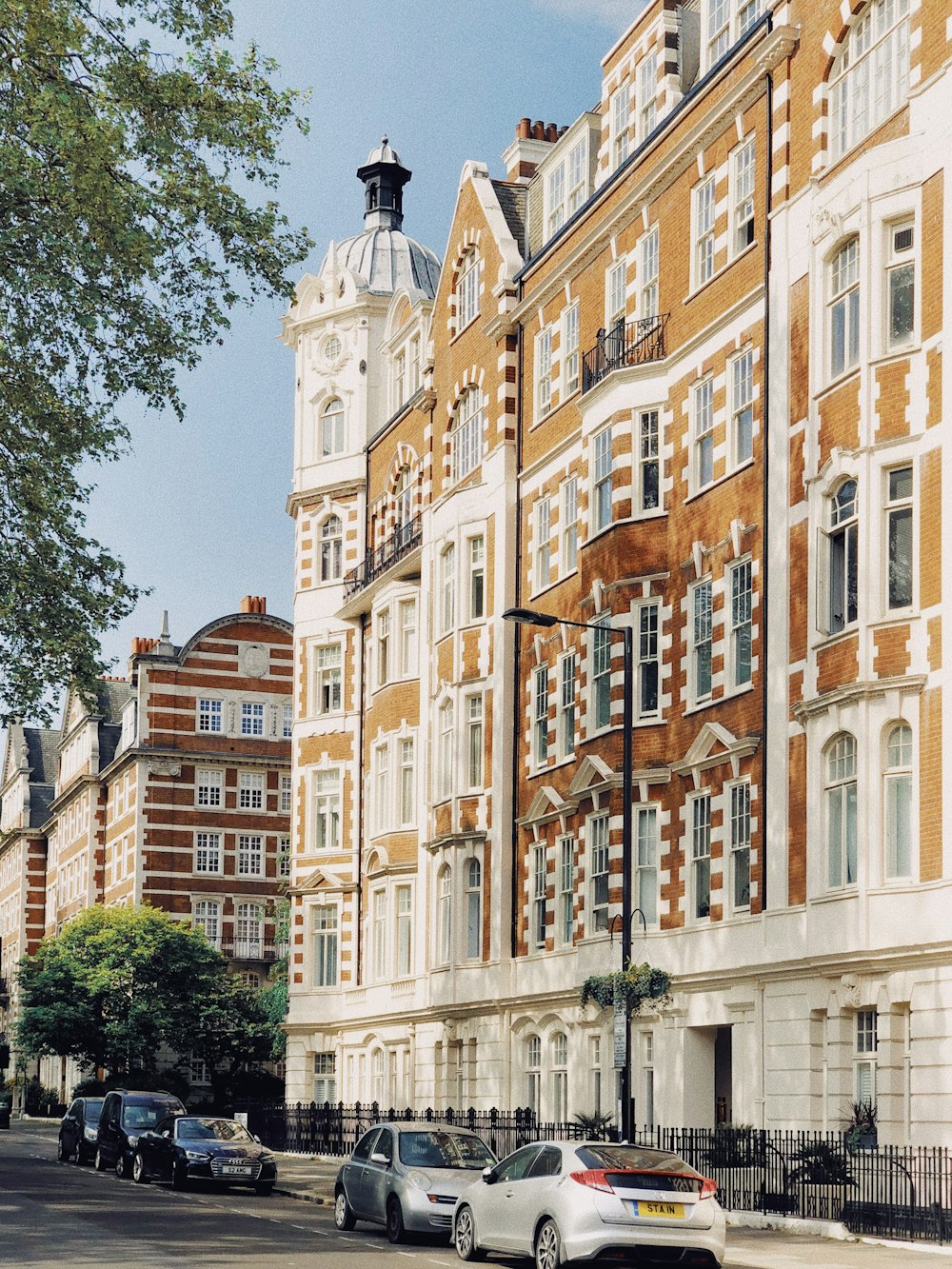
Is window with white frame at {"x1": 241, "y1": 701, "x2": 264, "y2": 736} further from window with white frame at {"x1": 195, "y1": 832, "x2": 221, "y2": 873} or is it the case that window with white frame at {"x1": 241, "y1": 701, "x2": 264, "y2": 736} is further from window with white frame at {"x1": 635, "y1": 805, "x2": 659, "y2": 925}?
window with white frame at {"x1": 635, "y1": 805, "x2": 659, "y2": 925}

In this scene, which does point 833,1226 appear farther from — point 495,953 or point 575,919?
point 495,953

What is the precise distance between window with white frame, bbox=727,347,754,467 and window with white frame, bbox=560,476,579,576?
6511mm

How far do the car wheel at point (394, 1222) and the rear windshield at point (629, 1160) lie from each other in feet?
16.4

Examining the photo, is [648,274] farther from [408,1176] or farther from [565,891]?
[408,1176]

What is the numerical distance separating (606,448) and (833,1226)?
53.3 feet

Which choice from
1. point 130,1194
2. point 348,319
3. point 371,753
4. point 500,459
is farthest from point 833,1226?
point 348,319

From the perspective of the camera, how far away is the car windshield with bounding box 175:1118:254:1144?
34.7 m

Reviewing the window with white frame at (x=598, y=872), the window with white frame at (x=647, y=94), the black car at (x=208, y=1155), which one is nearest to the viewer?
the black car at (x=208, y=1155)

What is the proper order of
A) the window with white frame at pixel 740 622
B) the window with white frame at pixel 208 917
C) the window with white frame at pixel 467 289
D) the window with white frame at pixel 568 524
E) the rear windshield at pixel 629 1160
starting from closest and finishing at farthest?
the rear windshield at pixel 629 1160
the window with white frame at pixel 740 622
the window with white frame at pixel 568 524
the window with white frame at pixel 467 289
the window with white frame at pixel 208 917

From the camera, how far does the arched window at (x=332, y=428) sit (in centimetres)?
5741

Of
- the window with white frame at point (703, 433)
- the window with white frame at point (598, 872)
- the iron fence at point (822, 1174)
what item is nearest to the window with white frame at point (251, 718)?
A: the window with white frame at point (598, 872)

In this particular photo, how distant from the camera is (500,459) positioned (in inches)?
1720

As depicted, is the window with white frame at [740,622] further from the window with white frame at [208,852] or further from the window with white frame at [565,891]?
the window with white frame at [208,852]

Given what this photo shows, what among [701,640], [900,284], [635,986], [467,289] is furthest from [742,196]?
[467,289]
